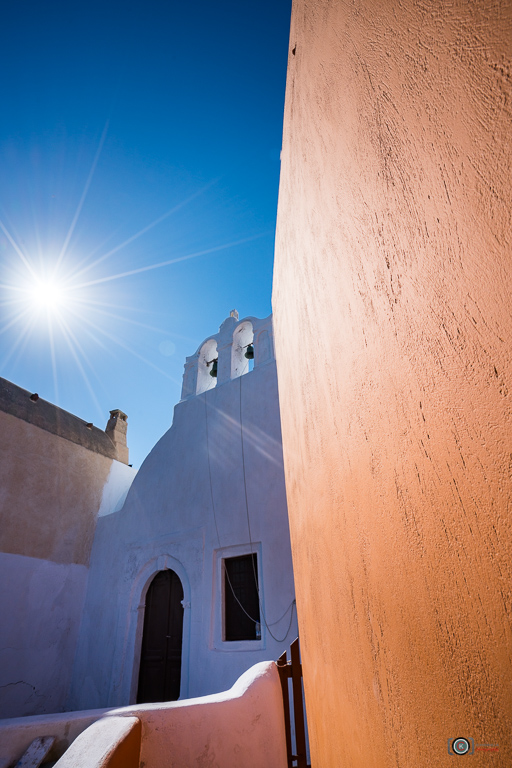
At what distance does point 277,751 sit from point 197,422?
5.42 m

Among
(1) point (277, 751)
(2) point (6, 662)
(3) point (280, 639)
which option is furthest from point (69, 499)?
(1) point (277, 751)

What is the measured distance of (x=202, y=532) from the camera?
6348 mm

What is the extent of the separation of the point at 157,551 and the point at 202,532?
113cm

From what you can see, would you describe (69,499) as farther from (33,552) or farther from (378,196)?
(378,196)

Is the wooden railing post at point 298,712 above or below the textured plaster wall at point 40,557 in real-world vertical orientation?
below

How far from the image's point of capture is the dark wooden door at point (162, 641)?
605 centimetres

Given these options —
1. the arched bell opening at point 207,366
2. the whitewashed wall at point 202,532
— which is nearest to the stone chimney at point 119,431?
the whitewashed wall at point 202,532


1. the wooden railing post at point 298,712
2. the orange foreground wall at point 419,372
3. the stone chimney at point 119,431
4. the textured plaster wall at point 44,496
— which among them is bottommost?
the wooden railing post at point 298,712

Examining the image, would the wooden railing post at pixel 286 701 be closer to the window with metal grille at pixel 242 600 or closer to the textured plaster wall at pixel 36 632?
the window with metal grille at pixel 242 600

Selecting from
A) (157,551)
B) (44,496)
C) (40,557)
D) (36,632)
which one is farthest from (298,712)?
(44,496)

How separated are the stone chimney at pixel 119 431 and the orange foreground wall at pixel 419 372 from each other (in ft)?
33.5

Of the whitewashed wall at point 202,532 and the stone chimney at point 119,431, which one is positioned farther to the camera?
the stone chimney at point 119,431

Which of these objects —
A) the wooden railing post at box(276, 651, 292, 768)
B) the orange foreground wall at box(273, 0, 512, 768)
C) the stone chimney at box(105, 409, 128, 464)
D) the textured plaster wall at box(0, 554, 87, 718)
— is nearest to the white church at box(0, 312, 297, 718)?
the textured plaster wall at box(0, 554, 87, 718)

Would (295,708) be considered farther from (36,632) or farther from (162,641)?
(36,632)
